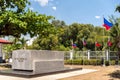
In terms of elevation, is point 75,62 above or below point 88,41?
below

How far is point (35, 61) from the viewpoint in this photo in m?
17.0

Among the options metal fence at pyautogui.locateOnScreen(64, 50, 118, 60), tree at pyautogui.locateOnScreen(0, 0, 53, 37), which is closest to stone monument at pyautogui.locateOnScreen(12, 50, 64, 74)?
tree at pyautogui.locateOnScreen(0, 0, 53, 37)

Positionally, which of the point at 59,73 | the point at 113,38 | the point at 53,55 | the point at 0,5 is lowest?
the point at 59,73

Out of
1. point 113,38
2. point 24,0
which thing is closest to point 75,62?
point 113,38

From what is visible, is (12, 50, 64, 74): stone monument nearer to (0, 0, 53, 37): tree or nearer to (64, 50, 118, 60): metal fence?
(0, 0, 53, 37): tree

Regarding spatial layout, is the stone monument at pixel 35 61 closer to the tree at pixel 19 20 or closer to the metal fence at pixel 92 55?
the tree at pixel 19 20

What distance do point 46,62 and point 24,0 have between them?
802 cm

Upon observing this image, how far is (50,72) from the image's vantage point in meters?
17.2

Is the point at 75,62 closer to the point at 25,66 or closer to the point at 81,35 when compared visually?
the point at 25,66

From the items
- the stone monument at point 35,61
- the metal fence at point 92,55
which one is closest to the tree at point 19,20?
the stone monument at point 35,61

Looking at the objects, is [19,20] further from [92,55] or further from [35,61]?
[92,55]

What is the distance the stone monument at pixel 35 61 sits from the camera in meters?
16.9

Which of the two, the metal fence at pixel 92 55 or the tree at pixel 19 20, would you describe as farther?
the metal fence at pixel 92 55

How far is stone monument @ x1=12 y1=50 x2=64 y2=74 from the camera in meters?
16.9
